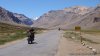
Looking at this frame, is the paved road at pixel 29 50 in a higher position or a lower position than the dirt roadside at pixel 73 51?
higher

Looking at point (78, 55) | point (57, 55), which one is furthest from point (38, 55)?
point (78, 55)

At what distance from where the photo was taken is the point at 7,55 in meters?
18.2

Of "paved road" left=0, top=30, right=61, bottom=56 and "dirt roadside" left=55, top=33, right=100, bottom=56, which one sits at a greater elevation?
"paved road" left=0, top=30, right=61, bottom=56

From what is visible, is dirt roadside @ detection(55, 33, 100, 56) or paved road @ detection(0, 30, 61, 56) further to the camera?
dirt roadside @ detection(55, 33, 100, 56)

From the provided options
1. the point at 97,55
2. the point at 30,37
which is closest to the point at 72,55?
the point at 97,55

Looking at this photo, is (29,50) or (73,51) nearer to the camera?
(29,50)

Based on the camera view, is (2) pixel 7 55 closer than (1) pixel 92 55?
Yes

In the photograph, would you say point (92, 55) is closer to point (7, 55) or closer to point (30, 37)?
point (7, 55)

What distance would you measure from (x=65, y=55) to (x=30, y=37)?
14832 mm

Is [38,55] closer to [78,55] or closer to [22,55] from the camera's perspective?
[22,55]

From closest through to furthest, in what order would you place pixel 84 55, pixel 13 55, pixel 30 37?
pixel 13 55, pixel 84 55, pixel 30 37

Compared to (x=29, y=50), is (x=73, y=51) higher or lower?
lower

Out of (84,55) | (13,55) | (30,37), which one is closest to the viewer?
(13,55)

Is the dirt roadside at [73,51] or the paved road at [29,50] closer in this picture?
the paved road at [29,50]
